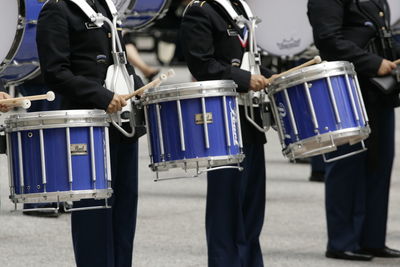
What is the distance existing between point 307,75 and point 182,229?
301 centimetres

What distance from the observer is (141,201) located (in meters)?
10.3

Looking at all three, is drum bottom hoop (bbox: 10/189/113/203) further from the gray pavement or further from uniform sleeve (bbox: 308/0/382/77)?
uniform sleeve (bbox: 308/0/382/77)

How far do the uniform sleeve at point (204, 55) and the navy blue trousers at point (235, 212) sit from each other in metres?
0.39

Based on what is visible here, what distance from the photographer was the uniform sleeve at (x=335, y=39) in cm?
736

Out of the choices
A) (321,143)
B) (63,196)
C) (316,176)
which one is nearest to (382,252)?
(321,143)

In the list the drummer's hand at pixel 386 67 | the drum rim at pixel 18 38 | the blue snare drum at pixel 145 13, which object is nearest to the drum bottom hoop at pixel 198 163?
the drum rim at pixel 18 38

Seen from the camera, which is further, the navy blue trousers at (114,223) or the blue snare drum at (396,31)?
the blue snare drum at (396,31)

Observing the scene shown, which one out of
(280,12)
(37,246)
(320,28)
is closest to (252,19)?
(320,28)

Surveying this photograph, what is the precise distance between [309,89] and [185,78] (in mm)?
18412

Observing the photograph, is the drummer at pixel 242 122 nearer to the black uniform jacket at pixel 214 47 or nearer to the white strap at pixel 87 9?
the black uniform jacket at pixel 214 47

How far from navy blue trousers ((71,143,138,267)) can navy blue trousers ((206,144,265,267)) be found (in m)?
0.55

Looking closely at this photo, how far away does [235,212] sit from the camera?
6.45 meters

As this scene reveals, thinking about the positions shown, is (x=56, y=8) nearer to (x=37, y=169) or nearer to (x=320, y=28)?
(x=37, y=169)

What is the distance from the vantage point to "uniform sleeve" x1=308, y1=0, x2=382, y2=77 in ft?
24.1
